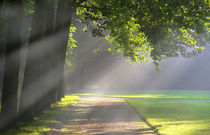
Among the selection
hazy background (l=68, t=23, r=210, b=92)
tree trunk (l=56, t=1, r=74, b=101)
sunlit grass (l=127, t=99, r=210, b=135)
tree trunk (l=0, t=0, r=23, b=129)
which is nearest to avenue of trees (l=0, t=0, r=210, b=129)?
tree trunk (l=0, t=0, r=23, b=129)

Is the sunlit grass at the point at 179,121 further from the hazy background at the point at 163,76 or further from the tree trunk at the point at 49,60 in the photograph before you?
the hazy background at the point at 163,76

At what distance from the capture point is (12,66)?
11359mm

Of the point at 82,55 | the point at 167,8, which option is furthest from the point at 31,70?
the point at 82,55

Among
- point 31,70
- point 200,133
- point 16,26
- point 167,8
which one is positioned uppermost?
point 167,8

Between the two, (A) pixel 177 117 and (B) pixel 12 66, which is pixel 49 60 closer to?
(A) pixel 177 117

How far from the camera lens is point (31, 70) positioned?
13.5 m

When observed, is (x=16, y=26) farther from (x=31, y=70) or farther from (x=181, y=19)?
(x=181, y=19)

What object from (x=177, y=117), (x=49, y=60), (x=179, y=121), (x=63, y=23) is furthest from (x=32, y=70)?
(x=63, y=23)

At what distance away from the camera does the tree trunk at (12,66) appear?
11258 mm

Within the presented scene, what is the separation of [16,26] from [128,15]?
5398 millimetres

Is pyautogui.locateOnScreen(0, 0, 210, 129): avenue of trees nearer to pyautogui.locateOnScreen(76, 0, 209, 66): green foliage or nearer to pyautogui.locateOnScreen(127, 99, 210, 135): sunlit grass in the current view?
pyautogui.locateOnScreen(76, 0, 209, 66): green foliage

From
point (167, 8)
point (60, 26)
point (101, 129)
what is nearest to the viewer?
point (101, 129)

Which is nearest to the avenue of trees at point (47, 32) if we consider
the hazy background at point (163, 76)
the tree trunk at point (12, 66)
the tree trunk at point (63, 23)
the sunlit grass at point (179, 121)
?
the tree trunk at point (12, 66)

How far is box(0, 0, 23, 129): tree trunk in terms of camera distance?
11.3 metres
